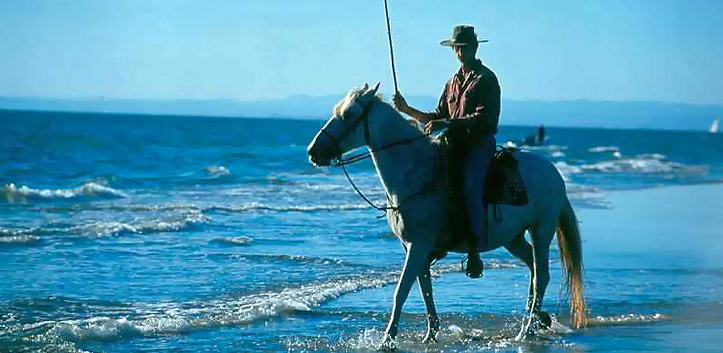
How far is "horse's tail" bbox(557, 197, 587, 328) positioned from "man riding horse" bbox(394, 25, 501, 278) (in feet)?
5.37

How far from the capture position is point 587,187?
3266cm

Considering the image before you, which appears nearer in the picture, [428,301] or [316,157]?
[316,157]

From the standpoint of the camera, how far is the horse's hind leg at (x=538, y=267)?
31.1 feet

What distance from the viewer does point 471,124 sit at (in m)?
8.39

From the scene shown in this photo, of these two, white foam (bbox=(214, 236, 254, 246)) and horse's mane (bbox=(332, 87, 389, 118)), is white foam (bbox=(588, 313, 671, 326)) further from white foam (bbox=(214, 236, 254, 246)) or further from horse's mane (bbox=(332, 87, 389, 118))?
white foam (bbox=(214, 236, 254, 246))

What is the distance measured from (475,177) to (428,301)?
1244 millimetres

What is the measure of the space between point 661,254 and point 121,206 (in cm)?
1255

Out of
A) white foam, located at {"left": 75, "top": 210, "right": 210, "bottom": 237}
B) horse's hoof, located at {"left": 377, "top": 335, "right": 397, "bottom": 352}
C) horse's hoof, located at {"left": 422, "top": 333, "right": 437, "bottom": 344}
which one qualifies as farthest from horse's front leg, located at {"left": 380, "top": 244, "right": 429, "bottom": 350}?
white foam, located at {"left": 75, "top": 210, "right": 210, "bottom": 237}

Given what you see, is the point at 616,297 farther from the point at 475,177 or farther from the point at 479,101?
the point at 479,101

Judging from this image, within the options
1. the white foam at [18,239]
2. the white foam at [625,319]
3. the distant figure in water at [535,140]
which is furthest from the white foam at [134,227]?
the distant figure in water at [535,140]

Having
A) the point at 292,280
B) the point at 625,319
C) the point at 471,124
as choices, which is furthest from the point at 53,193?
the point at 471,124

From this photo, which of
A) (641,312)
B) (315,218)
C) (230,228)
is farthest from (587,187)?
(641,312)

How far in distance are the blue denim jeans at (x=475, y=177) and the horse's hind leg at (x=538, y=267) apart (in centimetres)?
112

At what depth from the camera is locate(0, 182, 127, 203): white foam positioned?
82.1 feet
